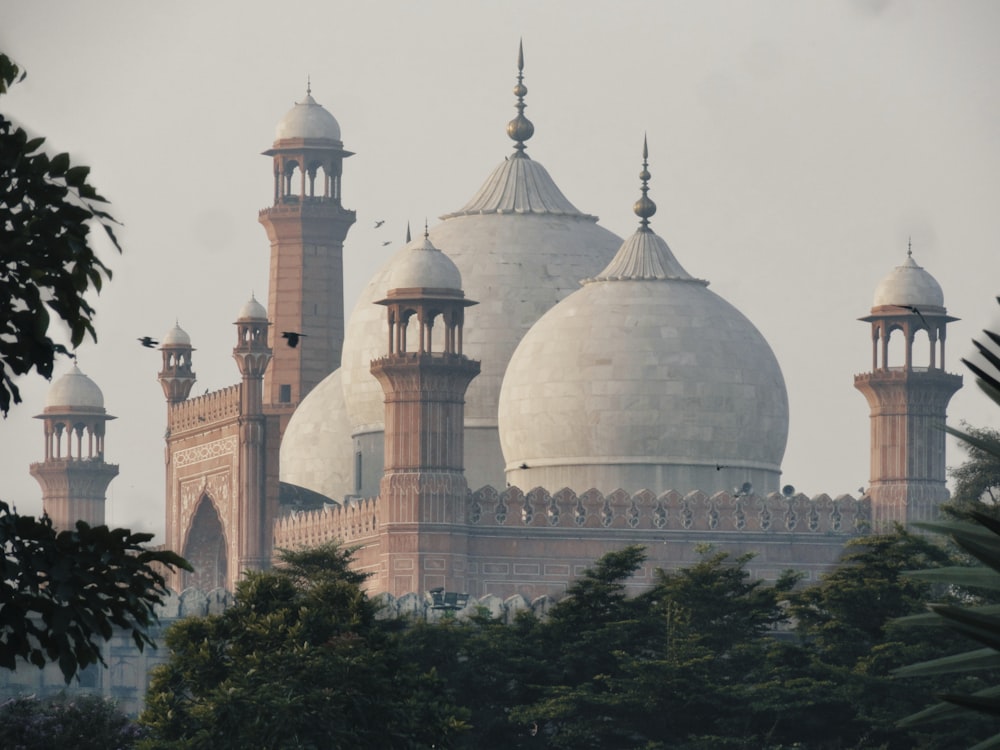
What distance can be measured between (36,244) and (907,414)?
52.9 metres

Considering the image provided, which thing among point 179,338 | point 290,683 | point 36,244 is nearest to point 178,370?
point 179,338

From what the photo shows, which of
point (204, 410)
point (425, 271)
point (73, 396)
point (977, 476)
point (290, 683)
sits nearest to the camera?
point (290, 683)

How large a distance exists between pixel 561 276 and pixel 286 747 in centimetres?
4322

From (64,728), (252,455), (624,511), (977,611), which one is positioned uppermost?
(252,455)

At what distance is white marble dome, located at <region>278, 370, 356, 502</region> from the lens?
240 ft

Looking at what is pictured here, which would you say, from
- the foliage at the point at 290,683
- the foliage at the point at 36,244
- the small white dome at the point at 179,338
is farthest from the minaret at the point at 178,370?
the foliage at the point at 36,244

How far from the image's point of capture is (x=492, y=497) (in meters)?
62.3

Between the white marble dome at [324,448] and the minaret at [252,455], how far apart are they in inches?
161

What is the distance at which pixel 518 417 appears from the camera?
66.1 m

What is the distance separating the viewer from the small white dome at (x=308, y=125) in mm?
76875

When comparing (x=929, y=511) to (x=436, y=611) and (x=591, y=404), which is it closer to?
(x=591, y=404)

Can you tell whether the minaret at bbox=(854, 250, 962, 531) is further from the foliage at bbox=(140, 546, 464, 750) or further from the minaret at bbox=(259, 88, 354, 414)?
the foliage at bbox=(140, 546, 464, 750)

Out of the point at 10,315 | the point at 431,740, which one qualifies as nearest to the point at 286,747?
the point at 431,740

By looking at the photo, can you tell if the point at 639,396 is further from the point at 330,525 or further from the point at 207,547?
the point at 207,547
